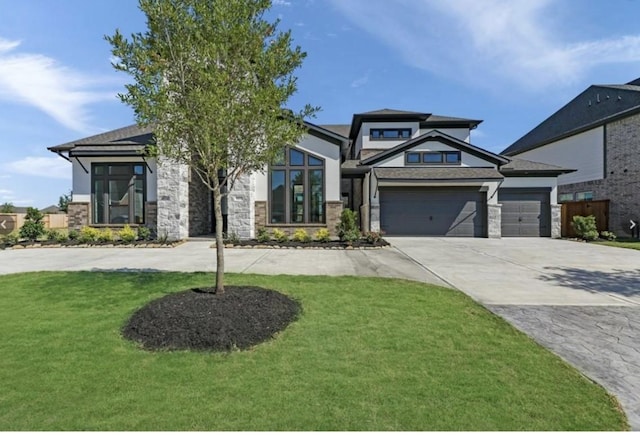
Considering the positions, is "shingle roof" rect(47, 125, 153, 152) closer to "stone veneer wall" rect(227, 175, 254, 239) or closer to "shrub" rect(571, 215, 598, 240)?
"stone veneer wall" rect(227, 175, 254, 239)

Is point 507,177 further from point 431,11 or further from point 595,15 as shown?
point 431,11

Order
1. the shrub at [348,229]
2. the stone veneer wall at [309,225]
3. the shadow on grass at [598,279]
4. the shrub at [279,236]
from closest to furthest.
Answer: the shadow on grass at [598,279] → the shrub at [348,229] → the shrub at [279,236] → the stone veneer wall at [309,225]

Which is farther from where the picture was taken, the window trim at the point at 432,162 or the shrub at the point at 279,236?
the window trim at the point at 432,162

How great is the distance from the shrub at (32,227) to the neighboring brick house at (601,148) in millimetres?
31650

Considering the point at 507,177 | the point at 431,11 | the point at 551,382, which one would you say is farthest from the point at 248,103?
the point at 507,177

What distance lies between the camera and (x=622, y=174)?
63.7 feet

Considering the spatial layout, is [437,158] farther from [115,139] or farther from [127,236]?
[115,139]

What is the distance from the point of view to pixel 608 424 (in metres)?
2.54

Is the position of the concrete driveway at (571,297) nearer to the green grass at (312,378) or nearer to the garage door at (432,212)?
the green grass at (312,378)

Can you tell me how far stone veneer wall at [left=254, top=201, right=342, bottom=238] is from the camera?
15.9 meters

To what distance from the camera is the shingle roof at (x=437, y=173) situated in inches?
658

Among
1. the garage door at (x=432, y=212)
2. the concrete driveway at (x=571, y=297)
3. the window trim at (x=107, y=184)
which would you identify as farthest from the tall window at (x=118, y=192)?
the concrete driveway at (x=571, y=297)

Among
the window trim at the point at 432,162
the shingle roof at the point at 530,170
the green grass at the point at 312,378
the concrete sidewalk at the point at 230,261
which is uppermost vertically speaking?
the window trim at the point at 432,162

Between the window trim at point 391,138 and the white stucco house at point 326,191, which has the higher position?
the window trim at point 391,138
